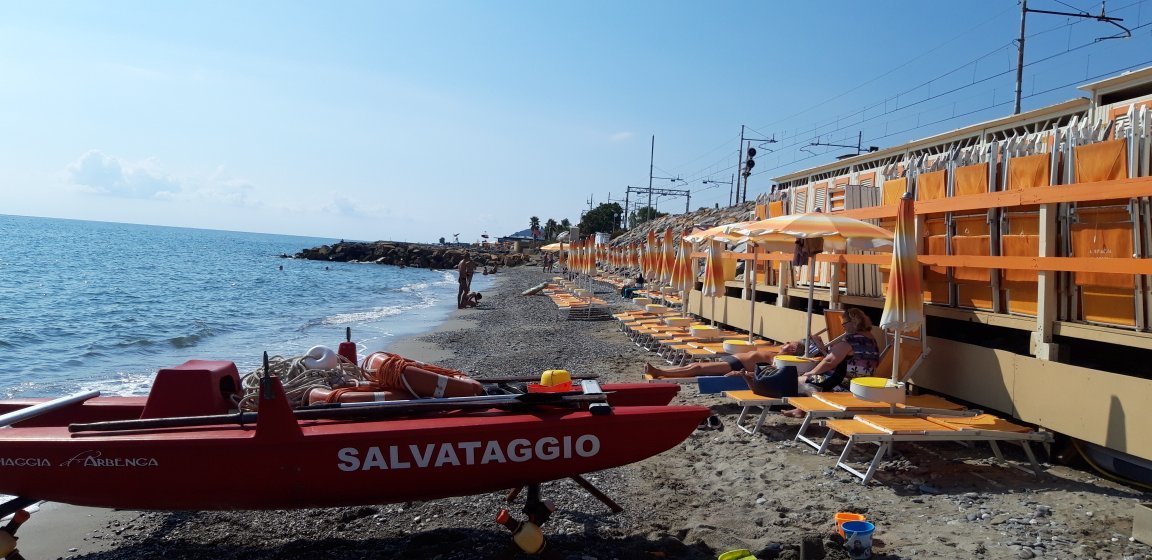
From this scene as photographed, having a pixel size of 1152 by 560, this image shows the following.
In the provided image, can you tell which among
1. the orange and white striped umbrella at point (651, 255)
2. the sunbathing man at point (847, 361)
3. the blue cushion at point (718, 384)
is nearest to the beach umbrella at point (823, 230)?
the sunbathing man at point (847, 361)

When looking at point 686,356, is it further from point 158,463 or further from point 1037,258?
point 158,463

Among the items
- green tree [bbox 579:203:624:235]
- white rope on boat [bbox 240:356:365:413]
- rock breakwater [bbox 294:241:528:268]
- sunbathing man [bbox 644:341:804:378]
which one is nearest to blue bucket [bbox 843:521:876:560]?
white rope on boat [bbox 240:356:365:413]

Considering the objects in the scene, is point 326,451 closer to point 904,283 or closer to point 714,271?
point 904,283

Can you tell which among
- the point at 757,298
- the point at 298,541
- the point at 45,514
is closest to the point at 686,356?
the point at 757,298

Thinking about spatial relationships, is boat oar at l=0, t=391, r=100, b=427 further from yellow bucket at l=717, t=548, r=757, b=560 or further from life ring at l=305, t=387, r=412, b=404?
yellow bucket at l=717, t=548, r=757, b=560

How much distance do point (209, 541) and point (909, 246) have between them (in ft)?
17.5

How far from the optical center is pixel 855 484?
486 cm

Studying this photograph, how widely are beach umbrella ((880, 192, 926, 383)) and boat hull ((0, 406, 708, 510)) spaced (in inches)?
97.2

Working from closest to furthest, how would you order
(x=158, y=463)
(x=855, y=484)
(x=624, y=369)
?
(x=158, y=463), (x=855, y=484), (x=624, y=369)

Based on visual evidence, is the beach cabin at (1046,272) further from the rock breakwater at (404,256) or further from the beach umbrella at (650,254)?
the rock breakwater at (404,256)

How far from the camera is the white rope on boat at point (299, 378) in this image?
179 inches

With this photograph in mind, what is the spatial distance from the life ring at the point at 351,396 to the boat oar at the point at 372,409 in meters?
0.21

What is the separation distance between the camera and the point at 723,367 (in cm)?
770

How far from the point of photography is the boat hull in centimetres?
373
